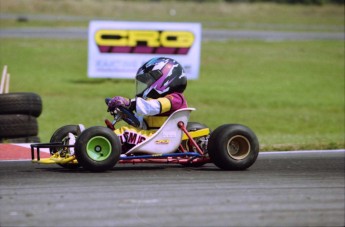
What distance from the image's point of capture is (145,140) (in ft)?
26.9

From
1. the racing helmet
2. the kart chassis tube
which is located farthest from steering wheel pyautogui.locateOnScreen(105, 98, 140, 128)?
the kart chassis tube

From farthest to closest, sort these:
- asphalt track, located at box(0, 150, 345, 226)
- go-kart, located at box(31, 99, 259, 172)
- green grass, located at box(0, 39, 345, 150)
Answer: green grass, located at box(0, 39, 345, 150) < go-kart, located at box(31, 99, 259, 172) < asphalt track, located at box(0, 150, 345, 226)

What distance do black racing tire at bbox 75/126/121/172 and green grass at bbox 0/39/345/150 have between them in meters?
4.35

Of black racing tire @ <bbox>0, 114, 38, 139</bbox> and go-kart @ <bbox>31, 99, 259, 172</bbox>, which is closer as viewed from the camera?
go-kart @ <bbox>31, 99, 259, 172</bbox>

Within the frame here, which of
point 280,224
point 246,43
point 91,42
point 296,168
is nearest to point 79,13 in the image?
point 246,43

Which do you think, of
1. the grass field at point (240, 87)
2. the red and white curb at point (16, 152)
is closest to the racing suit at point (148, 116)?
the red and white curb at point (16, 152)

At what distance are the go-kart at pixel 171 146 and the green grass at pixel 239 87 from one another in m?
3.57

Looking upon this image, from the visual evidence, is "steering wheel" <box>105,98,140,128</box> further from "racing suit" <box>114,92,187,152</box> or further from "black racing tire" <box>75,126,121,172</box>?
"black racing tire" <box>75,126,121,172</box>

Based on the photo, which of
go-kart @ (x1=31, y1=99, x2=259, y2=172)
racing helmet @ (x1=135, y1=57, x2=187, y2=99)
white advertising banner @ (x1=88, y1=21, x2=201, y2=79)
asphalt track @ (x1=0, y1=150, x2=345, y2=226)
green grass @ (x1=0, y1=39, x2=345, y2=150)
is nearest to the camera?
asphalt track @ (x1=0, y1=150, x2=345, y2=226)

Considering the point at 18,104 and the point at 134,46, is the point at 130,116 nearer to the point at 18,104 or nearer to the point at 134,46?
the point at 18,104

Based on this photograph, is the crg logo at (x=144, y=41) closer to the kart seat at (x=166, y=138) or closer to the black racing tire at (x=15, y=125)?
the black racing tire at (x=15, y=125)

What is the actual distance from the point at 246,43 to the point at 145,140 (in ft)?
83.1

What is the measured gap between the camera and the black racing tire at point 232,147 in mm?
8117

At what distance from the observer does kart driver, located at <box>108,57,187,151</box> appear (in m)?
8.23
